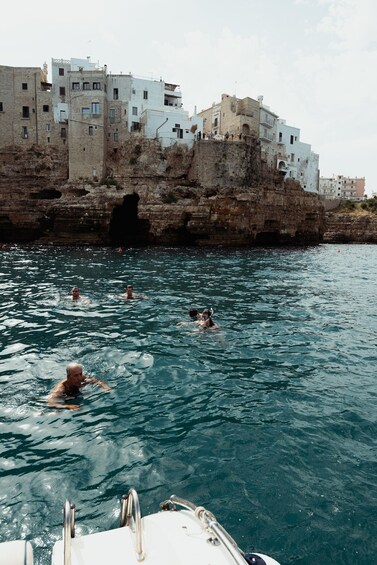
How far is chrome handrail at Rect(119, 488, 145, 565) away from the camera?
3.02m

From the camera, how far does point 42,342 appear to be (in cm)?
1159

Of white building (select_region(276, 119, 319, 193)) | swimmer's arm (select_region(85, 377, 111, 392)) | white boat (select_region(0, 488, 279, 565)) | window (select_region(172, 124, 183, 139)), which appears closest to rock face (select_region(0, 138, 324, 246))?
window (select_region(172, 124, 183, 139))

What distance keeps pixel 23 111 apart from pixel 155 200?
83.1 feet

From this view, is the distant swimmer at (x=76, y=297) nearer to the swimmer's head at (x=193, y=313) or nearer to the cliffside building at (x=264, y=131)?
the swimmer's head at (x=193, y=313)

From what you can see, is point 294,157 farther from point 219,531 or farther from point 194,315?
point 219,531

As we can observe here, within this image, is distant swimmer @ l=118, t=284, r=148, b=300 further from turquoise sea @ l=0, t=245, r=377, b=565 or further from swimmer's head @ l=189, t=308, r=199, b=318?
swimmer's head @ l=189, t=308, r=199, b=318

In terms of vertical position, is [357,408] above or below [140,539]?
below

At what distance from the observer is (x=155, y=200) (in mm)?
44688

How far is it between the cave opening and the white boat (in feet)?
141

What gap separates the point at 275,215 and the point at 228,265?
20.8m

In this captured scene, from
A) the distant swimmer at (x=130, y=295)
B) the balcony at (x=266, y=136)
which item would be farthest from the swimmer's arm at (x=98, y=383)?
the balcony at (x=266, y=136)

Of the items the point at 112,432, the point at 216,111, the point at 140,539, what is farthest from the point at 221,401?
the point at 216,111

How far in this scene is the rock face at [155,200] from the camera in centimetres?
4359

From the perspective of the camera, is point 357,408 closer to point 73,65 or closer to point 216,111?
point 73,65
